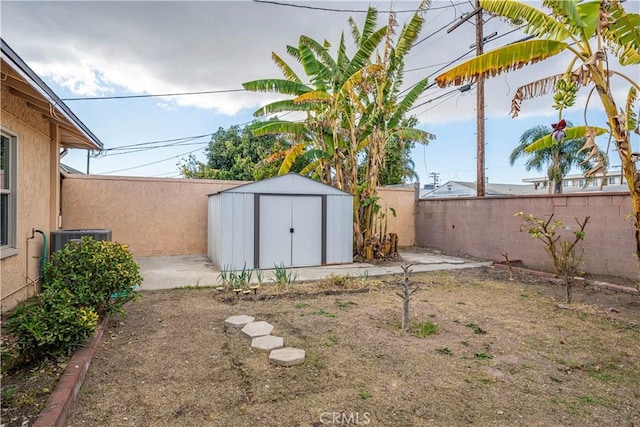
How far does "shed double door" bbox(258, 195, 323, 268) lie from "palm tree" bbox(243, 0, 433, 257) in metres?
1.44

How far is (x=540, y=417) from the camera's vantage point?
99.7 inches

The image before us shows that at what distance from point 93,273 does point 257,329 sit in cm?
195

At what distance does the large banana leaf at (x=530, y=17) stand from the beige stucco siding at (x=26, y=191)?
6.62m

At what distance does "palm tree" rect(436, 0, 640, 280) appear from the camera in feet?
15.4

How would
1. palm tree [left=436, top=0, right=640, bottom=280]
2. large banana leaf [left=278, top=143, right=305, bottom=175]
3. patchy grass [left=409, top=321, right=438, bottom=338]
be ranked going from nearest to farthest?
patchy grass [left=409, top=321, right=438, bottom=338]
palm tree [left=436, top=0, right=640, bottom=280]
large banana leaf [left=278, top=143, right=305, bottom=175]

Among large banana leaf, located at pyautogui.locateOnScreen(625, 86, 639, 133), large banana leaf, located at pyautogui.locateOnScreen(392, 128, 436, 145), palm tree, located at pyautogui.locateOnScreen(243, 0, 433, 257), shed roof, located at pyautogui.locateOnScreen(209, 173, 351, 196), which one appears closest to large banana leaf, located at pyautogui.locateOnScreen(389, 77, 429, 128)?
palm tree, located at pyautogui.locateOnScreen(243, 0, 433, 257)

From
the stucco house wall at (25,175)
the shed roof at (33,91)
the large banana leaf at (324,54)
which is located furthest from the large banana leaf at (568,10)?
the stucco house wall at (25,175)

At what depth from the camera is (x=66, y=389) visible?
8.34ft

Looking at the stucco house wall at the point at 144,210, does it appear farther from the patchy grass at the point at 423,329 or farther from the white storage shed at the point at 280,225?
the patchy grass at the point at 423,329

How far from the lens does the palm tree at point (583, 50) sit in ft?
15.4

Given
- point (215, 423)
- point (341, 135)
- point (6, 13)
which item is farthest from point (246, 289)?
point (6, 13)

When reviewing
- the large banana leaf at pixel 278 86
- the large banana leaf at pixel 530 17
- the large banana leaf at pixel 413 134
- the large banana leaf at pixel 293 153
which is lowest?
the large banana leaf at pixel 293 153

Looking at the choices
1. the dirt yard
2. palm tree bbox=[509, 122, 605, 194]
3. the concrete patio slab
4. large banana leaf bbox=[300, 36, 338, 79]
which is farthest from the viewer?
palm tree bbox=[509, 122, 605, 194]

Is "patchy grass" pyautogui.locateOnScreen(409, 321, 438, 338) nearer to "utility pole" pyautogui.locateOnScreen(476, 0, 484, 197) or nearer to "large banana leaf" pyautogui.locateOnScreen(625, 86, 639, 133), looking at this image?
"large banana leaf" pyautogui.locateOnScreen(625, 86, 639, 133)
